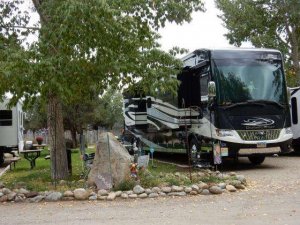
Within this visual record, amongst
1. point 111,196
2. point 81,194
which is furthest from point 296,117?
point 81,194

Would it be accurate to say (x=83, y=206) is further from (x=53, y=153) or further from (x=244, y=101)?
(x=244, y=101)

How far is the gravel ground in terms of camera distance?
7.64m

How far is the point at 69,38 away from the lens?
396 inches

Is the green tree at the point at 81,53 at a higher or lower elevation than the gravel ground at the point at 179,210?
higher

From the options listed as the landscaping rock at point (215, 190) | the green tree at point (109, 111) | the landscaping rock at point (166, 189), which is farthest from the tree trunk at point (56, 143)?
the green tree at point (109, 111)

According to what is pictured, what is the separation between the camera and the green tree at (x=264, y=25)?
89.6 ft

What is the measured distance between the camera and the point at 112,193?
984 cm

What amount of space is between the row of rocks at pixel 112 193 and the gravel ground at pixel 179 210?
0.23 meters

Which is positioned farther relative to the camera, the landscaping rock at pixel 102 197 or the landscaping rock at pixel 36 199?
the landscaping rock at pixel 36 199

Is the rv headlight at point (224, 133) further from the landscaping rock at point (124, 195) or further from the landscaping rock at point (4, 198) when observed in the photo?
the landscaping rock at point (4, 198)

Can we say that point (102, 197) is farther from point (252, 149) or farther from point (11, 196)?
point (252, 149)

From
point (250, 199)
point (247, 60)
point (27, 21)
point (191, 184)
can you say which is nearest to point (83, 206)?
point (191, 184)

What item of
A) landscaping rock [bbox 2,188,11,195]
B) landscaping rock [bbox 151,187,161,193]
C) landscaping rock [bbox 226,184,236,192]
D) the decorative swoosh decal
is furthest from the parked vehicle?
landscaping rock [bbox 2,188,11,195]

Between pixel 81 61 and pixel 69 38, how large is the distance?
0.70m
